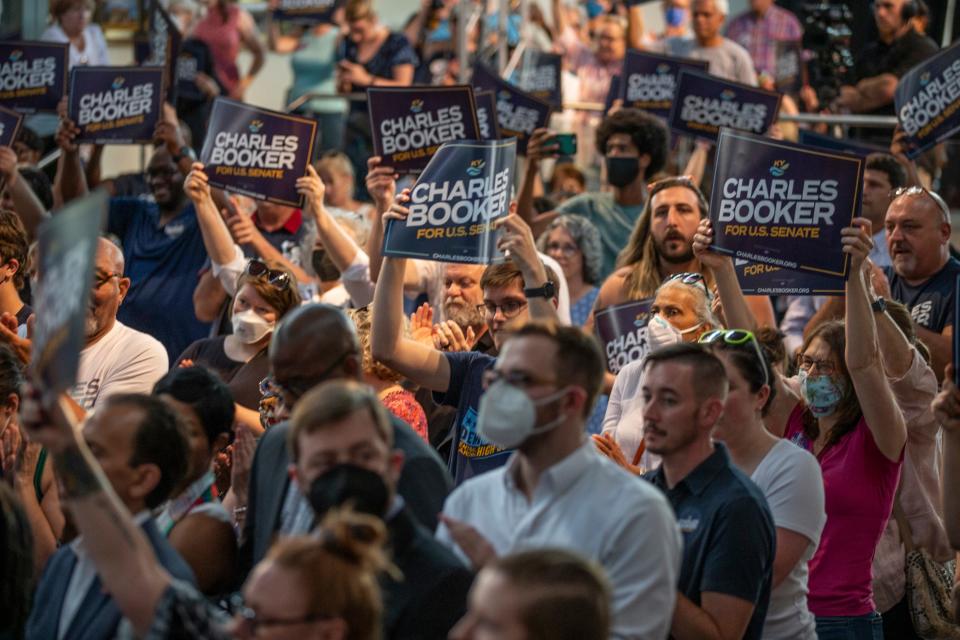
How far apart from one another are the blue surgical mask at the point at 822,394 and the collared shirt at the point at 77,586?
8.57 ft

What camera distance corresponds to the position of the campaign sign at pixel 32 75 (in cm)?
902

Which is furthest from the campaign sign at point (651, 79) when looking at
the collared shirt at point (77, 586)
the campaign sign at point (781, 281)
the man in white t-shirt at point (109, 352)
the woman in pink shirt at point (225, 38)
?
the collared shirt at point (77, 586)

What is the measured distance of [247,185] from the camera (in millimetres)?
7438

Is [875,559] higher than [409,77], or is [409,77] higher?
[409,77]

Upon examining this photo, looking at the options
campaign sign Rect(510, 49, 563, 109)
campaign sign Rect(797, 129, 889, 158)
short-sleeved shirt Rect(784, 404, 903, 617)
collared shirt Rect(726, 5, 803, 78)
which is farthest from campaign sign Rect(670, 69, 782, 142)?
collared shirt Rect(726, 5, 803, 78)

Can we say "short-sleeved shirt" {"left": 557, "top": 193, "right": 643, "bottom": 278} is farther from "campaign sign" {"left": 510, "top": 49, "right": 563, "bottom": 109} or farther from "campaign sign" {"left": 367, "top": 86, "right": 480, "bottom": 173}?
"campaign sign" {"left": 510, "top": 49, "right": 563, "bottom": 109}

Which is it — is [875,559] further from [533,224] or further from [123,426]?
[533,224]

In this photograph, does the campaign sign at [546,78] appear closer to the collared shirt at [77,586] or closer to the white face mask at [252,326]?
the white face mask at [252,326]

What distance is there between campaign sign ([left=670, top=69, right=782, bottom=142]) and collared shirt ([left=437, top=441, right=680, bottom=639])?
5.09 meters

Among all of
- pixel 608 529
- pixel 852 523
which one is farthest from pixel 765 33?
pixel 608 529

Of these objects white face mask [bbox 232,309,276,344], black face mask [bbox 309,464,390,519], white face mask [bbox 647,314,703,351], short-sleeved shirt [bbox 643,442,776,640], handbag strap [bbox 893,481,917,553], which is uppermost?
black face mask [bbox 309,464,390,519]

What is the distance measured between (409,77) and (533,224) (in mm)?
3661

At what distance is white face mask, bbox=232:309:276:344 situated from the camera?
241 inches

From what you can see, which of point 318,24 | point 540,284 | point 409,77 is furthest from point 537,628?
point 318,24
